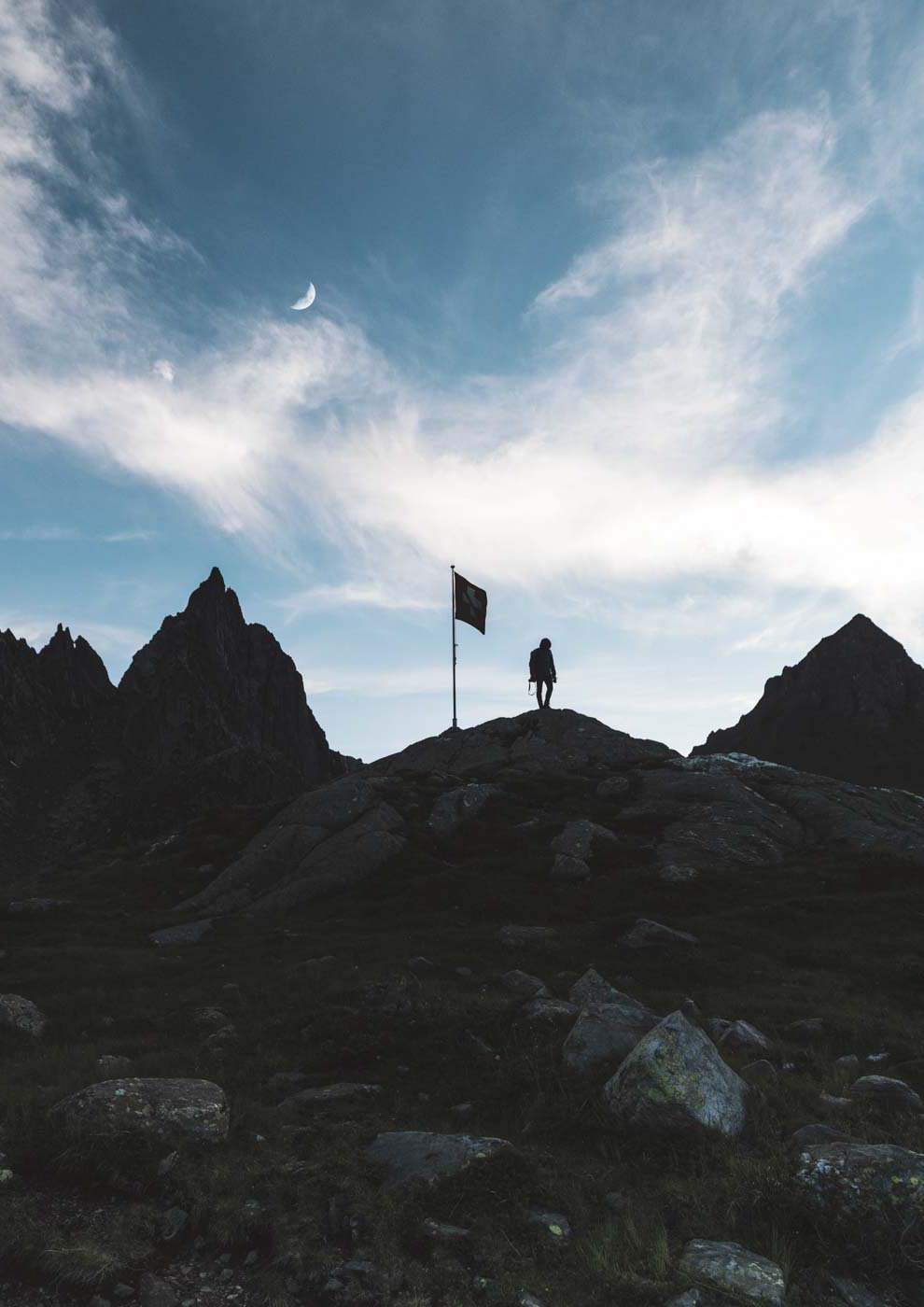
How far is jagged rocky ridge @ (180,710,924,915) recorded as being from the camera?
36719 mm

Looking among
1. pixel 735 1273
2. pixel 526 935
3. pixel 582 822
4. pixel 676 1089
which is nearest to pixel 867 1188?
pixel 735 1273

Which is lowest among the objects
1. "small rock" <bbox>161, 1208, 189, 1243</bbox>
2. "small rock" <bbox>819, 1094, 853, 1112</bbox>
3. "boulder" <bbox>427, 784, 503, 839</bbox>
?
"small rock" <bbox>161, 1208, 189, 1243</bbox>

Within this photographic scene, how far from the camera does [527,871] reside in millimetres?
35438

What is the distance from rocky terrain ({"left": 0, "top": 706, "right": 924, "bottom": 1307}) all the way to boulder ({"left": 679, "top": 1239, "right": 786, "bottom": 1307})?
25mm

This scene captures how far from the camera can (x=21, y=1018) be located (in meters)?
18.3

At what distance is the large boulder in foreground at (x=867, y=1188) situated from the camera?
7.92 meters

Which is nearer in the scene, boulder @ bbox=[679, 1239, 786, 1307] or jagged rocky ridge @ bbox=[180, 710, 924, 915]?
boulder @ bbox=[679, 1239, 786, 1307]

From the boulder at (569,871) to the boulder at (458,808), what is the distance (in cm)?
785

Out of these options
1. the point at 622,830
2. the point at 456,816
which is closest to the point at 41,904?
the point at 456,816

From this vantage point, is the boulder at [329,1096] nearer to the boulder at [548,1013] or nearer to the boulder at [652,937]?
the boulder at [548,1013]

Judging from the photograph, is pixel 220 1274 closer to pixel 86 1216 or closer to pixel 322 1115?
pixel 86 1216

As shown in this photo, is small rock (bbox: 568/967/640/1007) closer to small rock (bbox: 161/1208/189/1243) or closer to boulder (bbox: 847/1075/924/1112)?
boulder (bbox: 847/1075/924/1112)

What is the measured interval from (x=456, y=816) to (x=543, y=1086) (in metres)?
30.5

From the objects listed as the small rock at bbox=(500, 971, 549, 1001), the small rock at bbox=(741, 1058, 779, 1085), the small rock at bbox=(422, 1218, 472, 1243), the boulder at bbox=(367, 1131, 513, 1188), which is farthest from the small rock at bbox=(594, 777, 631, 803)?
the small rock at bbox=(422, 1218, 472, 1243)
